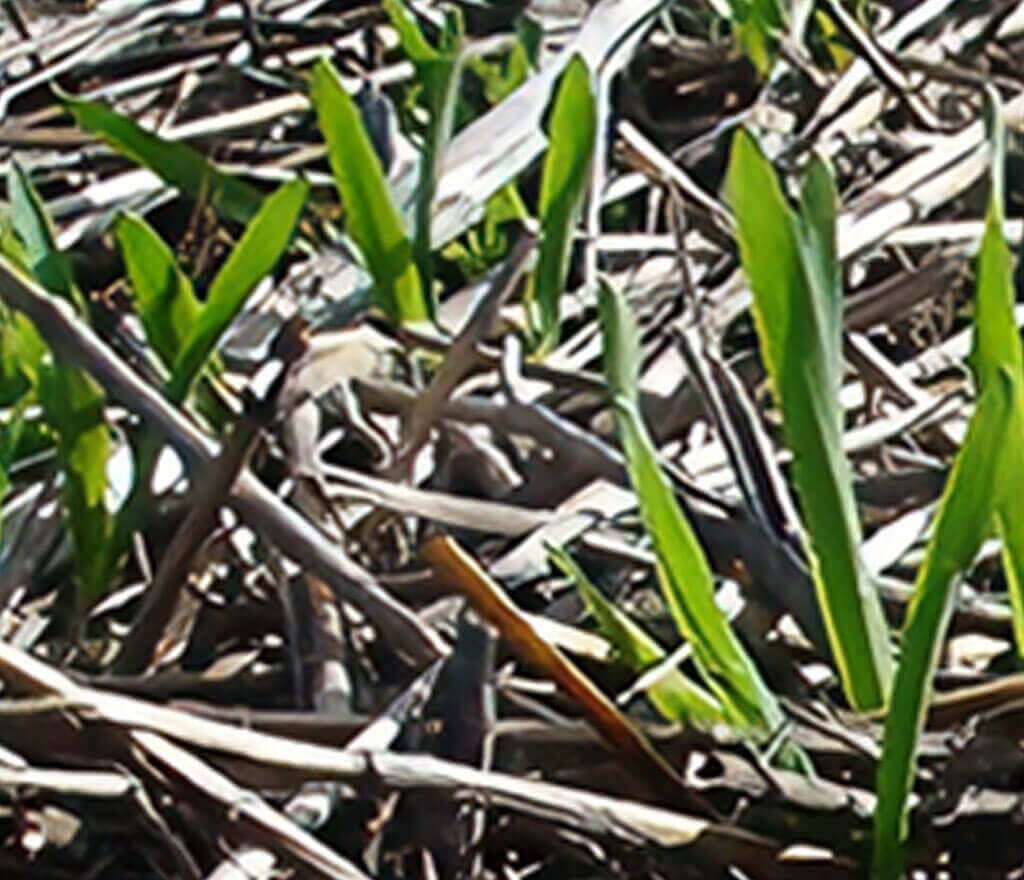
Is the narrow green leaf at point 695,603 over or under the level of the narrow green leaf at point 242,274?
under

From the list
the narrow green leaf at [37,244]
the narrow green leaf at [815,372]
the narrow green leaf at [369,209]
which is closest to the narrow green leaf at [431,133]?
the narrow green leaf at [369,209]

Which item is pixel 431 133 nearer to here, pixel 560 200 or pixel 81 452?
pixel 560 200

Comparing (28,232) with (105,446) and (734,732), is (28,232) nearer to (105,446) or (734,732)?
(105,446)

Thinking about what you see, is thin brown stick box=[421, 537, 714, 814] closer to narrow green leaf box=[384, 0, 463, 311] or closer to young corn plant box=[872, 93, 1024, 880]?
young corn plant box=[872, 93, 1024, 880]

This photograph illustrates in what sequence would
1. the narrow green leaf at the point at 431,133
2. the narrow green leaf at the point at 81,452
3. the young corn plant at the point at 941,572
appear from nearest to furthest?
the young corn plant at the point at 941,572
the narrow green leaf at the point at 81,452
the narrow green leaf at the point at 431,133

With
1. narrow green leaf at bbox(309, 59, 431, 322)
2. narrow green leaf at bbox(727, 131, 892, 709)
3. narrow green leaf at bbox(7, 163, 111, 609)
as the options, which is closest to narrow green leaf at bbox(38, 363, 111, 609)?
narrow green leaf at bbox(7, 163, 111, 609)

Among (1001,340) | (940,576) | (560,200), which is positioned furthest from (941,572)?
(560,200)

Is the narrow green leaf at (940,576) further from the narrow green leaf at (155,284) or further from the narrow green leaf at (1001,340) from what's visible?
the narrow green leaf at (155,284)
